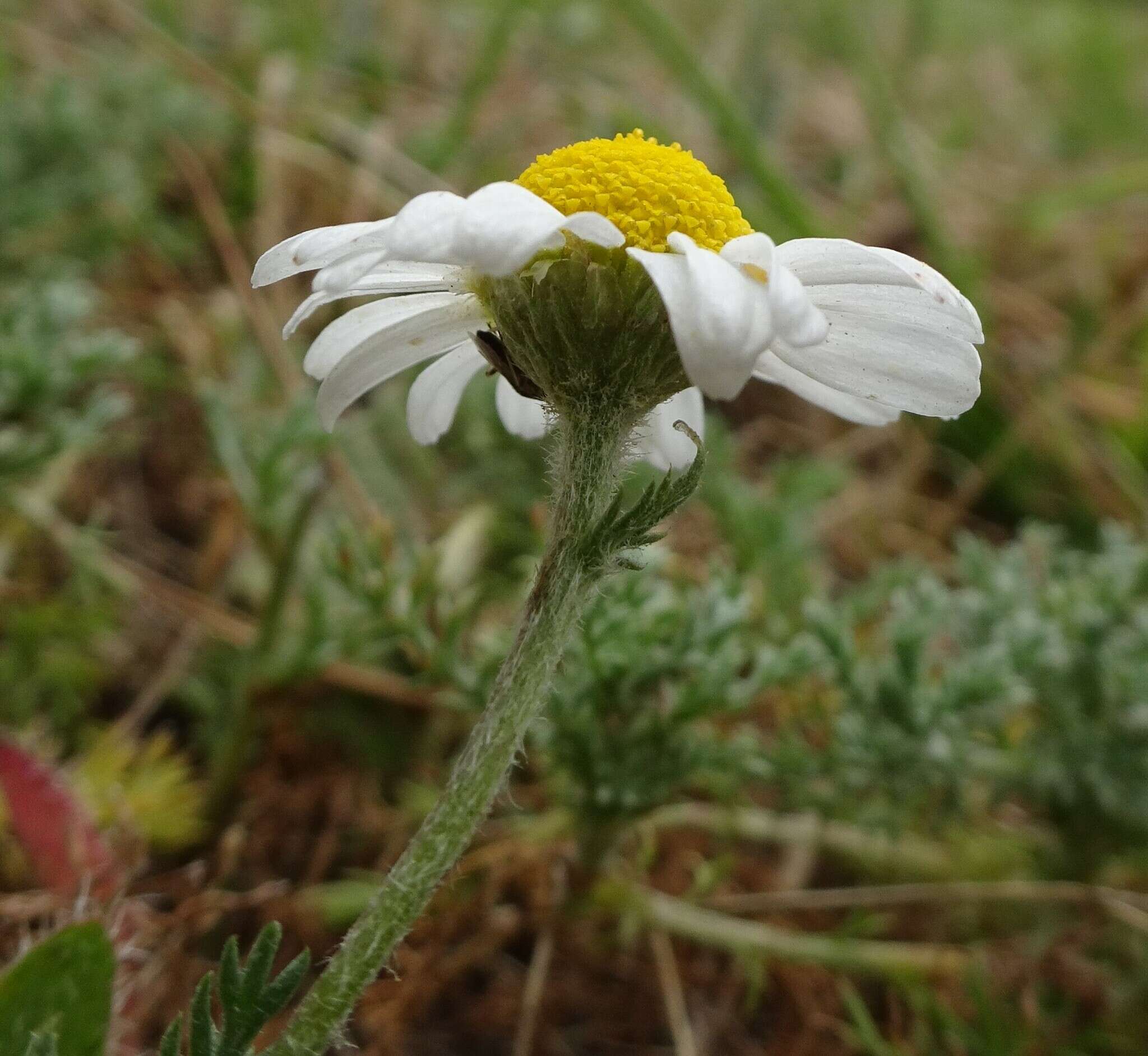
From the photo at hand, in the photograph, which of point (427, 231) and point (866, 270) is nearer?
point (427, 231)

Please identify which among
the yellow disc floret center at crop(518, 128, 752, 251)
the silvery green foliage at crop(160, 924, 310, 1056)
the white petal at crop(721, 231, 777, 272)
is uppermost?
the yellow disc floret center at crop(518, 128, 752, 251)

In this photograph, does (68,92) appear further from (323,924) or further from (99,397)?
(323,924)

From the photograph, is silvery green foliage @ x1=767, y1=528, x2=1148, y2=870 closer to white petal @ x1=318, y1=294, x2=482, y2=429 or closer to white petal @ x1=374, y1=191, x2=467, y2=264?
white petal @ x1=318, y1=294, x2=482, y2=429

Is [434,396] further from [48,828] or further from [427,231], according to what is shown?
[48,828]

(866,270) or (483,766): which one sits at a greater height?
(866,270)

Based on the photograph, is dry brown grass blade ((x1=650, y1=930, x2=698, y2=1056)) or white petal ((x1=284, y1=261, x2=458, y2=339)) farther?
dry brown grass blade ((x1=650, y1=930, x2=698, y2=1056))

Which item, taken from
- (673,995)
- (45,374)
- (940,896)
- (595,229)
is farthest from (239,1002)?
(940,896)

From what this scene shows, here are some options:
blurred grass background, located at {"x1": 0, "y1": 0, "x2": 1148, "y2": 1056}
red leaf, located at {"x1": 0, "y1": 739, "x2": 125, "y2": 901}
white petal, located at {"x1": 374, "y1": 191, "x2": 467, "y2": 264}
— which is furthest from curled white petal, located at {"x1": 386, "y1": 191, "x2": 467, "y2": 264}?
red leaf, located at {"x1": 0, "y1": 739, "x2": 125, "y2": 901}
